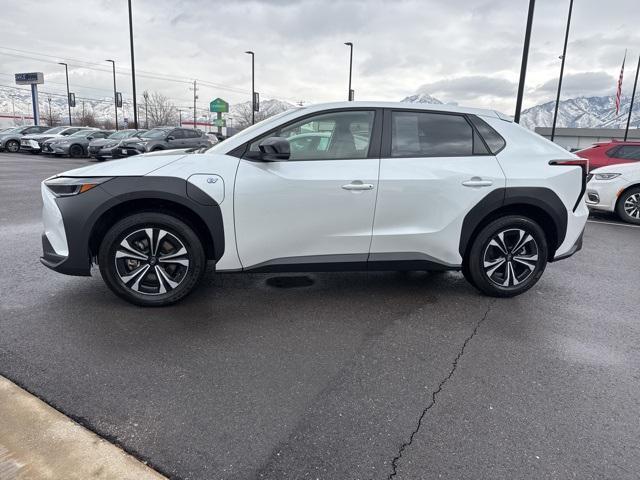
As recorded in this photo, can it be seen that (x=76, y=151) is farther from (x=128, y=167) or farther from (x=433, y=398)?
(x=433, y=398)

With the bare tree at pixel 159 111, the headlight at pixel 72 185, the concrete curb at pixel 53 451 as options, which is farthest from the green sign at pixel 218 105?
the concrete curb at pixel 53 451

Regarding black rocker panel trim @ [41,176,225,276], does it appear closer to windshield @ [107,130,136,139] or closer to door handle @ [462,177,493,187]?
door handle @ [462,177,493,187]

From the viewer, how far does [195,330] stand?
11.2 ft

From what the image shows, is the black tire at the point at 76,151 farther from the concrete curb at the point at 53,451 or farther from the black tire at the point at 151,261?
the concrete curb at the point at 53,451

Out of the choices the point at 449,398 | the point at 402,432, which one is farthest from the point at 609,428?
the point at 402,432

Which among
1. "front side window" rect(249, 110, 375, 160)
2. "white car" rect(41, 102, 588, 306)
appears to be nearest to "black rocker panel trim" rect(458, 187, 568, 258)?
"white car" rect(41, 102, 588, 306)

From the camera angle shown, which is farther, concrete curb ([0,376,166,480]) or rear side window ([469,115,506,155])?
rear side window ([469,115,506,155])

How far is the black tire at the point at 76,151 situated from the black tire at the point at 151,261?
21407mm

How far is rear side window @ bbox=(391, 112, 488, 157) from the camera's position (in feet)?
12.8

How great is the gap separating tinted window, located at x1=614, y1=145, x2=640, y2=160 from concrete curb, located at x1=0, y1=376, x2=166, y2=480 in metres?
11.4

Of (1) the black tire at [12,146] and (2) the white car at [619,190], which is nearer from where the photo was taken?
(2) the white car at [619,190]

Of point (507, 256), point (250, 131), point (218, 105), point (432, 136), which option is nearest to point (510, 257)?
point (507, 256)

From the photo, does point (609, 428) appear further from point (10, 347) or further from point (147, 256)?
point (10, 347)

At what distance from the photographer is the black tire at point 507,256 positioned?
4109 millimetres
